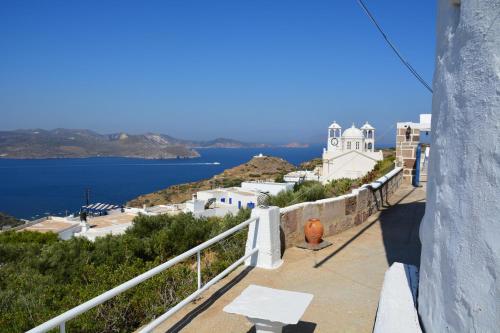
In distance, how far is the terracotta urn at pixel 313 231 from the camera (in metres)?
7.49

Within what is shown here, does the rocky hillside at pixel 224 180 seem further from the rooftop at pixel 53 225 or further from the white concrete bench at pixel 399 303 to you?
the white concrete bench at pixel 399 303

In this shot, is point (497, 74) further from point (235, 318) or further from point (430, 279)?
point (235, 318)

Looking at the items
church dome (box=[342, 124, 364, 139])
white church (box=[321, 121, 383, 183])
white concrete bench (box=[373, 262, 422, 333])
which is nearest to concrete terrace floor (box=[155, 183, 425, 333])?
white concrete bench (box=[373, 262, 422, 333])

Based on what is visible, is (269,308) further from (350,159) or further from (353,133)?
(353,133)

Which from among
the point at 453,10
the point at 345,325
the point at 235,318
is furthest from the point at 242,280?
the point at 453,10

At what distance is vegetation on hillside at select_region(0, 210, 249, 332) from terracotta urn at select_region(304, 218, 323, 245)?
127 centimetres

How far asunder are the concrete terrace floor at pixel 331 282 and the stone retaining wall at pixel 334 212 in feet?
0.78

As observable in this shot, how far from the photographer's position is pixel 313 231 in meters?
7.49

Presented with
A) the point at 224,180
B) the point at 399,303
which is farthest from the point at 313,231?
the point at 224,180

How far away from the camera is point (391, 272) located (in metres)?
3.49

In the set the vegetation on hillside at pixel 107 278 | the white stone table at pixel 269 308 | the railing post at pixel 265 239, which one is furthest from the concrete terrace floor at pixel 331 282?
the vegetation on hillside at pixel 107 278

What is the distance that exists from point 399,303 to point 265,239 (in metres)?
3.53

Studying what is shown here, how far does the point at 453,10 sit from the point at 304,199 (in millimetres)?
8894

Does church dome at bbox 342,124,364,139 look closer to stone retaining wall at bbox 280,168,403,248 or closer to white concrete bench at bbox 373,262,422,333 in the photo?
stone retaining wall at bbox 280,168,403,248
